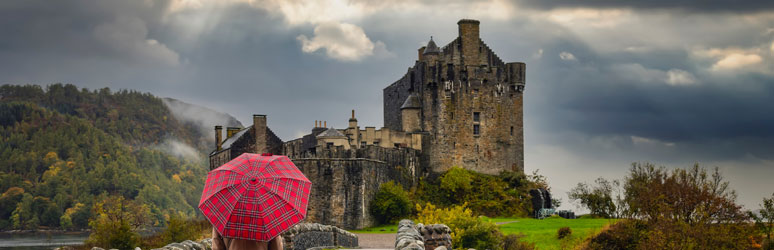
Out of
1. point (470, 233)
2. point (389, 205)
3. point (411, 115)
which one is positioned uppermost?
point (411, 115)

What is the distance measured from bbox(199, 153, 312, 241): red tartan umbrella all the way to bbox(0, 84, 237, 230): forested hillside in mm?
92870

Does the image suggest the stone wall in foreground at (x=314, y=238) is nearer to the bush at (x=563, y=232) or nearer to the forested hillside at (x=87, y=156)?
the bush at (x=563, y=232)

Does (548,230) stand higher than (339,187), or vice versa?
(339,187)

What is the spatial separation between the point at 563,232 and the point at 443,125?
22738 millimetres

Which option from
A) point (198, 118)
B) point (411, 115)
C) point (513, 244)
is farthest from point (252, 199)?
point (198, 118)

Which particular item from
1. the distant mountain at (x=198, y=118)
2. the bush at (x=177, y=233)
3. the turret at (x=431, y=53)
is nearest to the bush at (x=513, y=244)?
the bush at (x=177, y=233)

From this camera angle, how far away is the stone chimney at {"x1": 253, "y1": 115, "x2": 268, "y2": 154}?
58.3 meters

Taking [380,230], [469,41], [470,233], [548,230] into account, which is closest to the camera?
[470,233]

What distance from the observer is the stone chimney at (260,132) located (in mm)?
58312

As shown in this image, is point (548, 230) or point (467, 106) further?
point (467, 106)

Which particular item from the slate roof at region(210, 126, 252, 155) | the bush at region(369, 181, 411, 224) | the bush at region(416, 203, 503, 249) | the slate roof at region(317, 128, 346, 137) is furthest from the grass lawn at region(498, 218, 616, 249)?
the slate roof at region(210, 126, 252, 155)

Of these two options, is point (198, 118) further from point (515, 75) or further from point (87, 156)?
point (515, 75)

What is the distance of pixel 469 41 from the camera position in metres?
63.4

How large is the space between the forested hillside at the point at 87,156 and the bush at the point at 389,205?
55478mm
